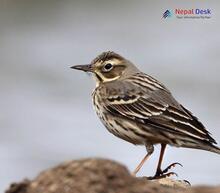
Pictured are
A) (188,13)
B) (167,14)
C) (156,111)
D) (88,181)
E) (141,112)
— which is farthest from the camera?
(167,14)

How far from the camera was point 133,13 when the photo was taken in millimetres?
29094

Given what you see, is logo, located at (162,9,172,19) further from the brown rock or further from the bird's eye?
the brown rock

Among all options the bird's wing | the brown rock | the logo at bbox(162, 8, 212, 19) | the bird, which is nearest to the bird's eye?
the bird

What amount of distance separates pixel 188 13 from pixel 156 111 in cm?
1462

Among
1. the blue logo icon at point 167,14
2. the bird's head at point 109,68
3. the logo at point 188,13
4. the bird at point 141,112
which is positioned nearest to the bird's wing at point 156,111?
the bird at point 141,112

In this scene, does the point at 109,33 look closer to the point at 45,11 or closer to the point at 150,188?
the point at 45,11

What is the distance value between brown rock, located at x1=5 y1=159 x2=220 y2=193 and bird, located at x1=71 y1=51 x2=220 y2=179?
3.35 m

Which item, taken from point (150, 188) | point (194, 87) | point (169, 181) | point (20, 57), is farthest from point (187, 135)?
point (20, 57)

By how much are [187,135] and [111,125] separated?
1.17 m

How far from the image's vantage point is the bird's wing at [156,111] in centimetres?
1255

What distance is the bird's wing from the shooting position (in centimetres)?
1255

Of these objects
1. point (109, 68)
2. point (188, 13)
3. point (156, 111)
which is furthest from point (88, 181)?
point (188, 13)

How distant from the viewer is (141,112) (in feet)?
42.9

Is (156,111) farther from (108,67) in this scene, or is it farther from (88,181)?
(88,181)
